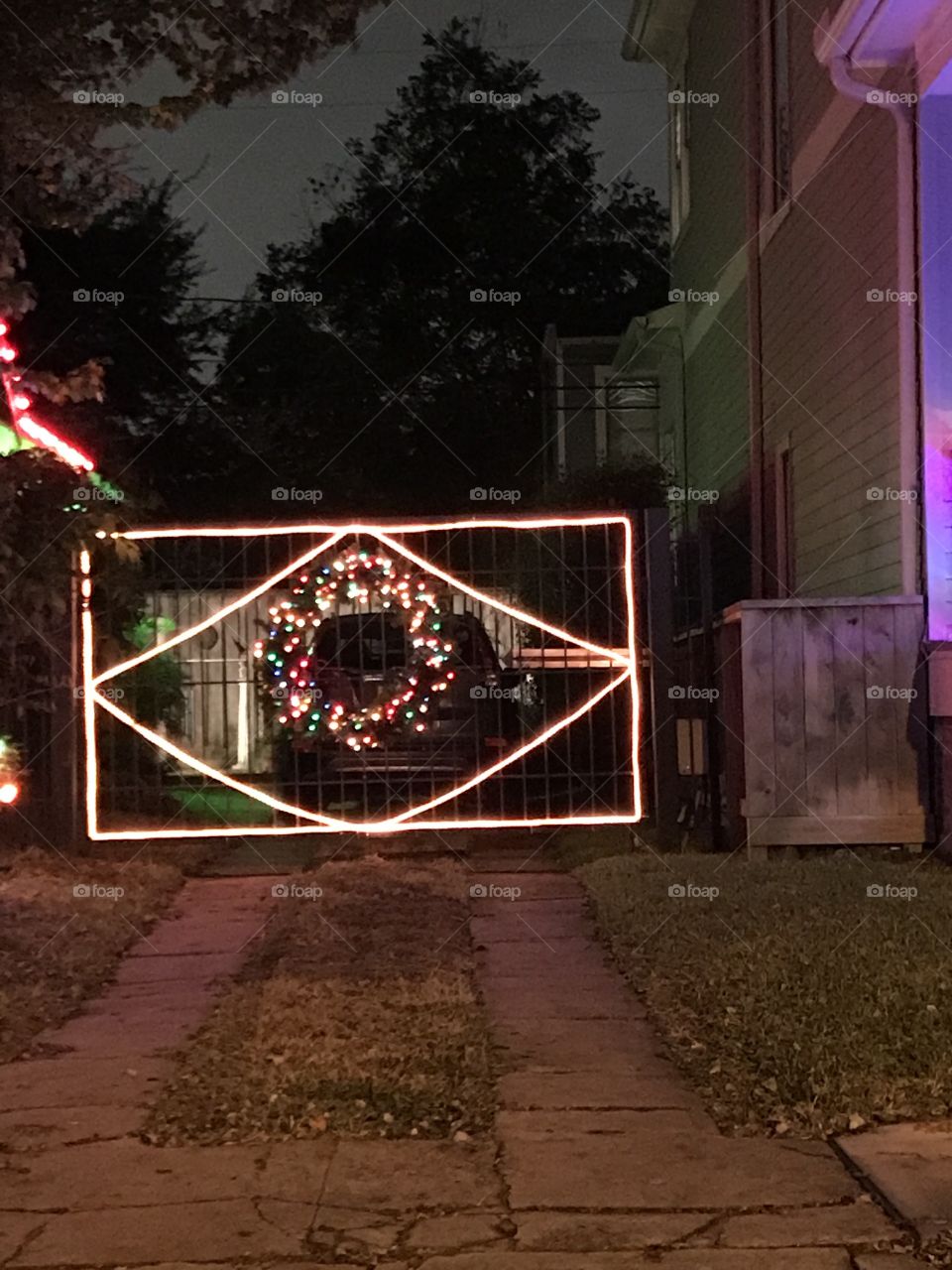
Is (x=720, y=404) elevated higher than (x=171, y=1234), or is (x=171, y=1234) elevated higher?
(x=720, y=404)

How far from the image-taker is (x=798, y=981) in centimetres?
565

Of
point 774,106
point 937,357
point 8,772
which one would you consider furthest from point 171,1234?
point 774,106

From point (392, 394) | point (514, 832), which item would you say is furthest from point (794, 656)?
point (392, 394)

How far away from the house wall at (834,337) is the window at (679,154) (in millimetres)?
4587

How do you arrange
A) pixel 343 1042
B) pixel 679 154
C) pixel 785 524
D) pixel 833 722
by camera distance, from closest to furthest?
pixel 343 1042 → pixel 833 722 → pixel 785 524 → pixel 679 154

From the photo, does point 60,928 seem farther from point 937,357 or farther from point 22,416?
point 937,357

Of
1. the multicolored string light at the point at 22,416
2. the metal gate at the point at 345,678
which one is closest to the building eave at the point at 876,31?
the metal gate at the point at 345,678

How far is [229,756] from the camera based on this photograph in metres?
10.1

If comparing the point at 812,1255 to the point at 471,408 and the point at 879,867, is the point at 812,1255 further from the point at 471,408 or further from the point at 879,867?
the point at 471,408

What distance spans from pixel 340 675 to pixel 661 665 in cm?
203

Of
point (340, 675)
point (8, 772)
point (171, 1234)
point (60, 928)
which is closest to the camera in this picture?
point (171, 1234)

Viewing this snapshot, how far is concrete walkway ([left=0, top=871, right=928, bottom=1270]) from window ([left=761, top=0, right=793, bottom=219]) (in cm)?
857

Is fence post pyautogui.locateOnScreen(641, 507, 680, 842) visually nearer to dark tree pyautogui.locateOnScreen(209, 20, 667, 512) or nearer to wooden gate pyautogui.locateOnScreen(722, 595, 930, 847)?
wooden gate pyautogui.locateOnScreen(722, 595, 930, 847)

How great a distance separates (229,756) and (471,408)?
677 inches
